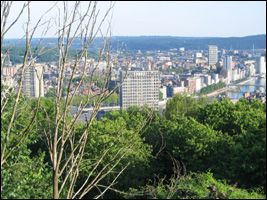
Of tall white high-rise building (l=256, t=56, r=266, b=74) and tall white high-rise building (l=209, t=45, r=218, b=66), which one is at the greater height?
tall white high-rise building (l=209, t=45, r=218, b=66)

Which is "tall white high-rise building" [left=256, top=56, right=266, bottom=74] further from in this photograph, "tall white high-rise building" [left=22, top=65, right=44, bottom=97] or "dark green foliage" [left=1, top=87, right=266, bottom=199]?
"tall white high-rise building" [left=22, top=65, right=44, bottom=97]

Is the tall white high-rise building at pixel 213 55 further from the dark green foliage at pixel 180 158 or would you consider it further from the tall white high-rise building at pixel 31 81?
the tall white high-rise building at pixel 31 81

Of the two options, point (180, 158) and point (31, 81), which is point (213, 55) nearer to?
point (180, 158)

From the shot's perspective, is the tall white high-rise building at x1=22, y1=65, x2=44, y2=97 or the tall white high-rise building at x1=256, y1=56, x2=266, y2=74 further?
the tall white high-rise building at x1=256, y1=56, x2=266, y2=74

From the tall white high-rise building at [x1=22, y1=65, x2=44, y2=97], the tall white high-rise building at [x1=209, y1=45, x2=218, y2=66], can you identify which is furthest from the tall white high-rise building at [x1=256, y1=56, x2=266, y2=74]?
the tall white high-rise building at [x1=22, y1=65, x2=44, y2=97]

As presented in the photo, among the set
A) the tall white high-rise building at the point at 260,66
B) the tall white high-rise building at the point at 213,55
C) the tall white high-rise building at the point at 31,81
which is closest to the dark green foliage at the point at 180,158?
the tall white high-rise building at the point at 31,81

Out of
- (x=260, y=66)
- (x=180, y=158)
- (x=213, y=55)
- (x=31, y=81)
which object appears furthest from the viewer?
(x=213, y=55)

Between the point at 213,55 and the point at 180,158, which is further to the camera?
the point at 213,55

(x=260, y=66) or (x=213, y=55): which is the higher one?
(x=213, y=55)

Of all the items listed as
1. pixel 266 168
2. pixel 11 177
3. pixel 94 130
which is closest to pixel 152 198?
pixel 11 177

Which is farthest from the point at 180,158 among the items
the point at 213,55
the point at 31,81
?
the point at 213,55

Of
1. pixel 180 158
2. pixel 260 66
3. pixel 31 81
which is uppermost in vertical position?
pixel 31 81

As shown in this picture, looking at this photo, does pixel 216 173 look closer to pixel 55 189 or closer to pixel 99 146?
pixel 99 146
